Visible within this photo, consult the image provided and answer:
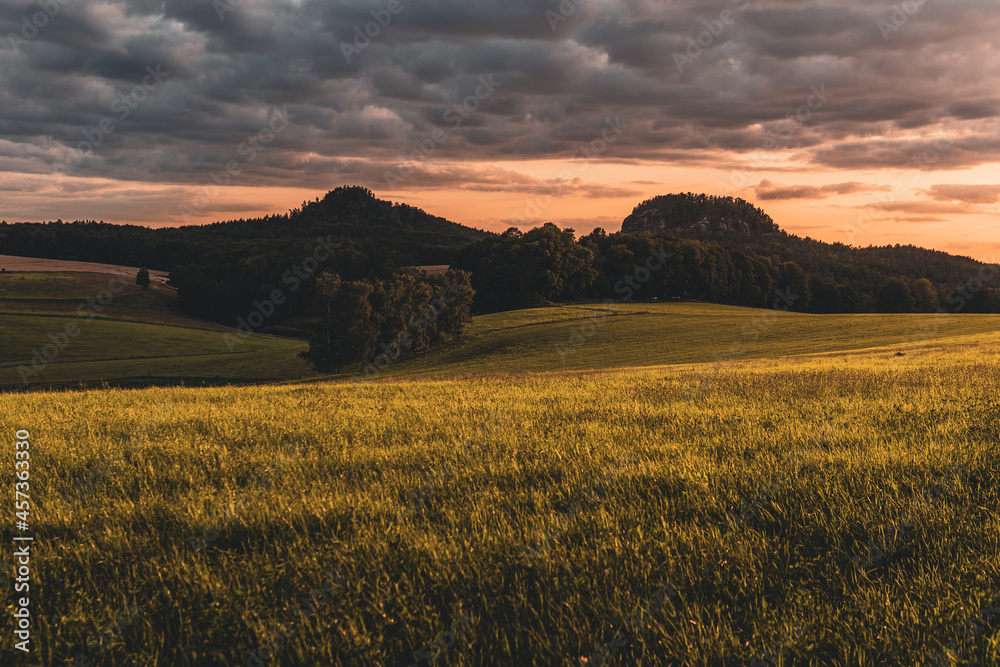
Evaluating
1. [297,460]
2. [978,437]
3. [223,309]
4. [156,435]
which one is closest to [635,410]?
[978,437]

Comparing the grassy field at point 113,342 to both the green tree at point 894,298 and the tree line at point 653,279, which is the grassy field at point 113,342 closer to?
the tree line at point 653,279

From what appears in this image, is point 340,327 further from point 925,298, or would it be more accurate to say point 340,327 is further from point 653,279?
point 925,298

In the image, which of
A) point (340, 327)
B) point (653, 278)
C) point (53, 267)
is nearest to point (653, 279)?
point (653, 278)

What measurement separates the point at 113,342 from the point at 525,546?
3733 inches

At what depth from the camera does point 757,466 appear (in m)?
5.95

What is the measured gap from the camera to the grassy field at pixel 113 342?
62.3 meters

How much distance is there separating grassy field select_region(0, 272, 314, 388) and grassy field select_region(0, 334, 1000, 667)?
183 ft

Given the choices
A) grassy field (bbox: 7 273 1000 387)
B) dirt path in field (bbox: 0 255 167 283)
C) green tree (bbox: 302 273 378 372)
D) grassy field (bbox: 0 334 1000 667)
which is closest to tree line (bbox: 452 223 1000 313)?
grassy field (bbox: 7 273 1000 387)

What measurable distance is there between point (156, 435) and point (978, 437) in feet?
37.8

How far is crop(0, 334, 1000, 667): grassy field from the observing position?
10.9 feet

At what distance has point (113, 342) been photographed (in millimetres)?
79938

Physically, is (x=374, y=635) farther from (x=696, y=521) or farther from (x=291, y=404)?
(x=291, y=404)

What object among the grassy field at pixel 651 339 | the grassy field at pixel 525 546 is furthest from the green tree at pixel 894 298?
the grassy field at pixel 525 546

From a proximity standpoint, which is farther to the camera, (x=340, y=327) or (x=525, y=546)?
(x=340, y=327)
